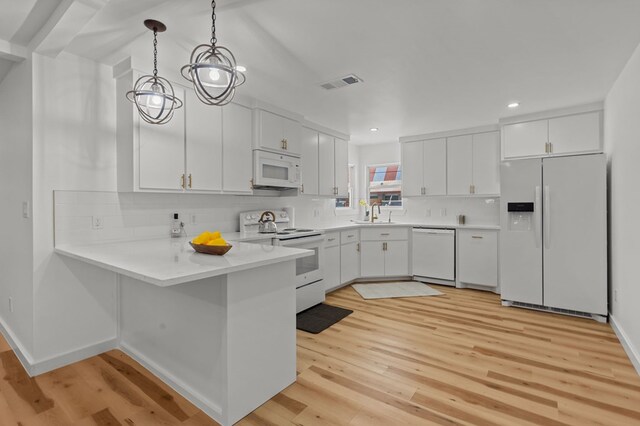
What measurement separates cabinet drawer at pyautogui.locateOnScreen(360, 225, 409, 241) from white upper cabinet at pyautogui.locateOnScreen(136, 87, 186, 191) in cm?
287

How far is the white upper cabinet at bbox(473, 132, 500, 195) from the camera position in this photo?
15.0 feet

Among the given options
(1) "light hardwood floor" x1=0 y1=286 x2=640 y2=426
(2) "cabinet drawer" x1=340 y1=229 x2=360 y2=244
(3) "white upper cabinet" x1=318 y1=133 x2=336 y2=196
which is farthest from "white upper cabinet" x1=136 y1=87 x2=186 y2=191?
(2) "cabinet drawer" x1=340 y1=229 x2=360 y2=244

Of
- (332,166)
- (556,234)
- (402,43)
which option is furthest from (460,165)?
(402,43)

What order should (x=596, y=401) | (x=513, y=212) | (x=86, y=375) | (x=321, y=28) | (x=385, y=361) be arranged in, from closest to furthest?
(x=596, y=401)
(x=321, y=28)
(x=86, y=375)
(x=385, y=361)
(x=513, y=212)

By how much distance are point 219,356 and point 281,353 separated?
1.43ft

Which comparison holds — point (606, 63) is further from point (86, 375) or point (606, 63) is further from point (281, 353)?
point (86, 375)

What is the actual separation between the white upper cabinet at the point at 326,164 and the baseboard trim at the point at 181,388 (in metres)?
2.99

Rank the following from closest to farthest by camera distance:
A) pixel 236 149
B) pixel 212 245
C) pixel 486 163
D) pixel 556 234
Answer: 1. pixel 212 245
2. pixel 236 149
3. pixel 556 234
4. pixel 486 163

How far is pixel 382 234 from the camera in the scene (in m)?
4.96

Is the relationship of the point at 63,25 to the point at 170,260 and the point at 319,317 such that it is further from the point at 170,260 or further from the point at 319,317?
the point at 319,317

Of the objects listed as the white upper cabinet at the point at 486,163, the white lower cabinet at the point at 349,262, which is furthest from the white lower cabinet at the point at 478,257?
the white lower cabinet at the point at 349,262

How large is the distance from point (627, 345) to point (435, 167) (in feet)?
10.2

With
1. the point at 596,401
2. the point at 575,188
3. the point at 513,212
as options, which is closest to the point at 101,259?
the point at 596,401

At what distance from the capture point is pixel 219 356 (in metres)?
1.79
